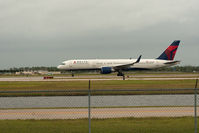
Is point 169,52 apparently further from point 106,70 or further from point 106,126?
point 106,126

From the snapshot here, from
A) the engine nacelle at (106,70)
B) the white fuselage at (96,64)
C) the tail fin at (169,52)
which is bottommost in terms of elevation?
the engine nacelle at (106,70)

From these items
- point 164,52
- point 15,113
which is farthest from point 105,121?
point 164,52

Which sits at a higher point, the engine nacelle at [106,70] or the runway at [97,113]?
the runway at [97,113]

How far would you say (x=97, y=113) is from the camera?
47.9 feet

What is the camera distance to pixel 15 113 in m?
15.0

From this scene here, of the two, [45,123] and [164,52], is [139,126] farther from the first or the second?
[164,52]

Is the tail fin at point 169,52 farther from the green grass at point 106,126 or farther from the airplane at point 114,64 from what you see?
the green grass at point 106,126

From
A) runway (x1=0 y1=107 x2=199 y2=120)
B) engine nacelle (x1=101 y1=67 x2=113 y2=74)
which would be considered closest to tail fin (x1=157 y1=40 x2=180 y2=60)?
engine nacelle (x1=101 y1=67 x2=113 y2=74)

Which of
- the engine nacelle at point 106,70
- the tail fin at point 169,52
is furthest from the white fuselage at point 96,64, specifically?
the tail fin at point 169,52

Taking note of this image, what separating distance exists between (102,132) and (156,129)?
1859 millimetres

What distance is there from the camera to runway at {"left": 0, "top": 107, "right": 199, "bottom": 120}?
1397cm

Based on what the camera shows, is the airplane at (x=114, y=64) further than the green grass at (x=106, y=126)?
Yes

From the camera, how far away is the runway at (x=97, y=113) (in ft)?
45.8

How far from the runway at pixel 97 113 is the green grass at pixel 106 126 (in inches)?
42.5
